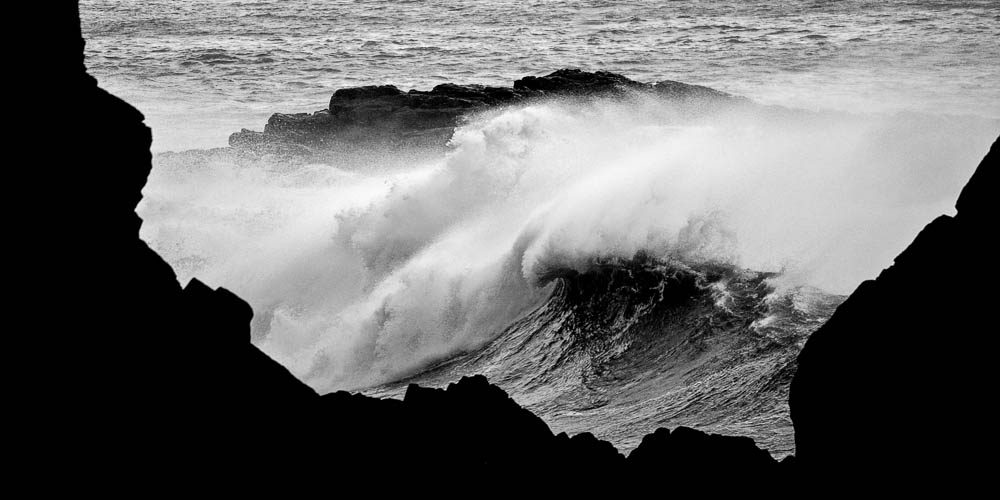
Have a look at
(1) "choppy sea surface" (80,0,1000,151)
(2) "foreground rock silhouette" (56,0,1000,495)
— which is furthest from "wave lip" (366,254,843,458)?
(1) "choppy sea surface" (80,0,1000,151)

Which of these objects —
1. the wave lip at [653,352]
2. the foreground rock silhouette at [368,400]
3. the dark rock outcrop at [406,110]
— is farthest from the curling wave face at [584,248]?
the foreground rock silhouette at [368,400]

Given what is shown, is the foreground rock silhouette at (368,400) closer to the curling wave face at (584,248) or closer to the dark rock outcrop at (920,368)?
the dark rock outcrop at (920,368)

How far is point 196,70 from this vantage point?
42062 millimetres

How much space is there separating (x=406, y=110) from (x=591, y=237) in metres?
11.5

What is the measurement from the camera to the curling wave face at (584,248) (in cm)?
1356

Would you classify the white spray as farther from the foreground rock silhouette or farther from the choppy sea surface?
the choppy sea surface

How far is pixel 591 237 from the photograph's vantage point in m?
17.4

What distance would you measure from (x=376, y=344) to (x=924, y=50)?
30.8 m

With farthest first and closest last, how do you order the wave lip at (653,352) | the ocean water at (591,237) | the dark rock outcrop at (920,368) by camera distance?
1. the ocean water at (591,237)
2. the wave lip at (653,352)
3. the dark rock outcrop at (920,368)

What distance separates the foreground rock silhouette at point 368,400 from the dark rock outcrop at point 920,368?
0.03 feet

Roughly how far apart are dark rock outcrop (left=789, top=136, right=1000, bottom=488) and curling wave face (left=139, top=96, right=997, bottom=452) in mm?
3259

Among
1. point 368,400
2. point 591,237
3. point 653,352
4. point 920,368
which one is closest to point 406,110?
point 591,237

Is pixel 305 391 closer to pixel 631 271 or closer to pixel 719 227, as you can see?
pixel 631 271

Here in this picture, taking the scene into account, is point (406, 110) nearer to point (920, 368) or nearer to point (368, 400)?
point (368, 400)
